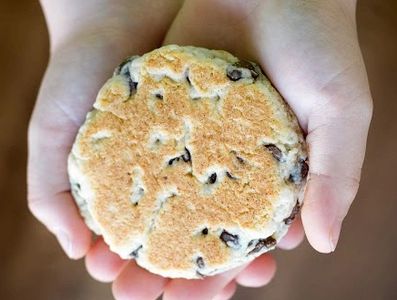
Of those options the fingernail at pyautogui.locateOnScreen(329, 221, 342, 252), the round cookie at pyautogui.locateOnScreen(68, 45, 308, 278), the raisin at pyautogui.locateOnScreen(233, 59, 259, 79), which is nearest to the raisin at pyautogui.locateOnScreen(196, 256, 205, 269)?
the round cookie at pyautogui.locateOnScreen(68, 45, 308, 278)

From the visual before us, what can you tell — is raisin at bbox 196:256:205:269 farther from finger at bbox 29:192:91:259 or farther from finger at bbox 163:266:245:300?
finger at bbox 29:192:91:259

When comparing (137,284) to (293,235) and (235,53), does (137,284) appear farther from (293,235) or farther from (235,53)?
(235,53)

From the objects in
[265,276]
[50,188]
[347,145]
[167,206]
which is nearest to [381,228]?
[265,276]

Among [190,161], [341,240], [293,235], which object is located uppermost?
[190,161]

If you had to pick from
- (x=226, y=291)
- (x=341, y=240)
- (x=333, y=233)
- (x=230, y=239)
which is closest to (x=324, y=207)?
(x=333, y=233)

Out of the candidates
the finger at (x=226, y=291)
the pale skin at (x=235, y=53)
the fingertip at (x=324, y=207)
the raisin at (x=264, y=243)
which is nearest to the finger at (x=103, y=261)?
the pale skin at (x=235, y=53)

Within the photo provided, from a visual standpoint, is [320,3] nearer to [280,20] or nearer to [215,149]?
[280,20]
